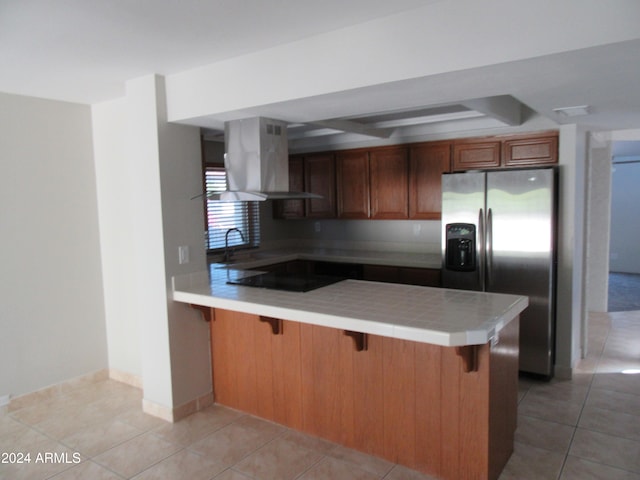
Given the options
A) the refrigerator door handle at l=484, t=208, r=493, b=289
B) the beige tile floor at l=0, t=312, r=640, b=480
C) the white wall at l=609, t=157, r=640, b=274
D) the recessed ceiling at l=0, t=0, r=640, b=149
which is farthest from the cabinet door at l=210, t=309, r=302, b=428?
the white wall at l=609, t=157, r=640, b=274

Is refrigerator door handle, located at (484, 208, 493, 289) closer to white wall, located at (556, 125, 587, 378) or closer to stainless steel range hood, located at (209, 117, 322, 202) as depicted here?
white wall, located at (556, 125, 587, 378)

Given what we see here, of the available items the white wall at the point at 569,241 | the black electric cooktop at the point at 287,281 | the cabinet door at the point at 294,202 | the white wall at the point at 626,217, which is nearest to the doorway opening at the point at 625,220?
the white wall at the point at 626,217

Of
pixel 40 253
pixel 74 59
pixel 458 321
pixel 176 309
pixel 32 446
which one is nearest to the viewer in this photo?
pixel 458 321

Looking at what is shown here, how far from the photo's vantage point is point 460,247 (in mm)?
4051

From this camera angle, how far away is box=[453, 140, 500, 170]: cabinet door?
13.8 ft

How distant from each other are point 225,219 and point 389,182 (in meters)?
1.84

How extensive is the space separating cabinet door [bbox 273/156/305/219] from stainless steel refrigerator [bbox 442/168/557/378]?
1.94 metres

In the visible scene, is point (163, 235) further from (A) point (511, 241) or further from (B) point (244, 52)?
(A) point (511, 241)

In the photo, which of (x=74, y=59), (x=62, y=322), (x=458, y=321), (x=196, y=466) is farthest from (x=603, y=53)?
(x=62, y=322)

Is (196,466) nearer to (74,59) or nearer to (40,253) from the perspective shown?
(40,253)

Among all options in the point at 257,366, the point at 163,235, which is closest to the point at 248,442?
the point at 257,366

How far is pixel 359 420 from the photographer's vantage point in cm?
285

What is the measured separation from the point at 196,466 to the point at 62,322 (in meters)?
1.88

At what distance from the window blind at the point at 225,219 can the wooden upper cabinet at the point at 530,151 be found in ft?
9.01
